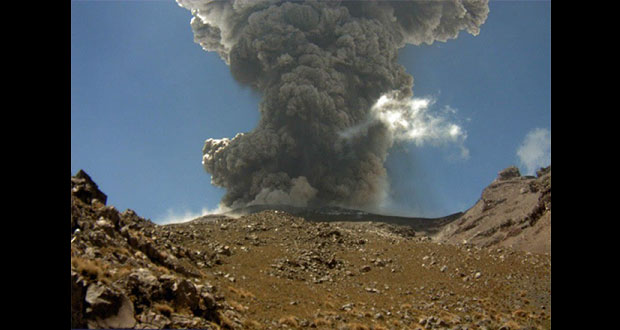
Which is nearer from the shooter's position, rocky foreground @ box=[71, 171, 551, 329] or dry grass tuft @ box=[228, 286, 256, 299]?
rocky foreground @ box=[71, 171, 551, 329]

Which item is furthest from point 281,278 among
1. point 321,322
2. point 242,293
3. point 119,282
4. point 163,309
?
point 119,282

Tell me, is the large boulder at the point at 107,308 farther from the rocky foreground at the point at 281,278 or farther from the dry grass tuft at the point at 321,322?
the dry grass tuft at the point at 321,322

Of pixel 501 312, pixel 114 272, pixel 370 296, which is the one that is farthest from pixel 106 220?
pixel 501 312

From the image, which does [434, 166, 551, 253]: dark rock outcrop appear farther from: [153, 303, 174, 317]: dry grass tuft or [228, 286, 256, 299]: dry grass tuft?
[153, 303, 174, 317]: dry grass tuft

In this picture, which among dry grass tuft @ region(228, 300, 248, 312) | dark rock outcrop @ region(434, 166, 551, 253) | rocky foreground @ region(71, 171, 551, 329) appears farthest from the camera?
dark rock outcrop @ region(434, 166, 551, 253)

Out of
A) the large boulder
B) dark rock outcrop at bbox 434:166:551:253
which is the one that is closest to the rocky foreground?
the large boulder

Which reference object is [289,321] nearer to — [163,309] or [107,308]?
[163,309]

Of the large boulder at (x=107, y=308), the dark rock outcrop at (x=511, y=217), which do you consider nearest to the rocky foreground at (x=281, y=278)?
the large boulder at (x=107, y=308)
